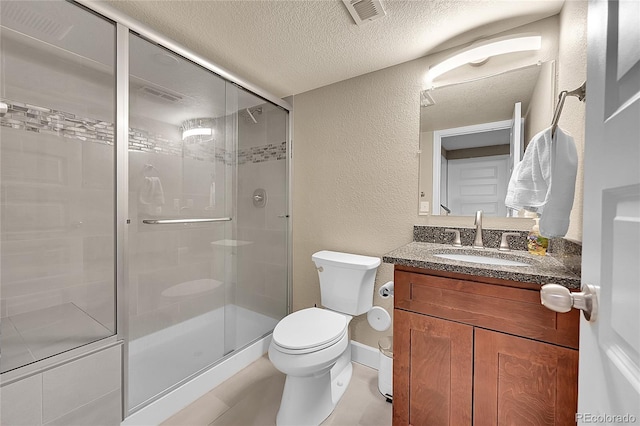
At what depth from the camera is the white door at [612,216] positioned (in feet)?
1.14

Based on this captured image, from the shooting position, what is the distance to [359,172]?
2002mm

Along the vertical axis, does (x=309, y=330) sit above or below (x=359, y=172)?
below

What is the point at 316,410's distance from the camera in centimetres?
142

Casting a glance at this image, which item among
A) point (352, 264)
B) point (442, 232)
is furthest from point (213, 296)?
point (442, 232)

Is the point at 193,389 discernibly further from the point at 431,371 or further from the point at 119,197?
the point at 431,371

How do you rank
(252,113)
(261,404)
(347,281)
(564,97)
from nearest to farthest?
1. (564,97)
2. (261,404)
3. (347,281)
4. (252,113)

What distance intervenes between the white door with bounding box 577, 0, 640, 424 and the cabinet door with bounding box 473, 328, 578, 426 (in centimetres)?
48

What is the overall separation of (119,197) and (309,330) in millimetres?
1227

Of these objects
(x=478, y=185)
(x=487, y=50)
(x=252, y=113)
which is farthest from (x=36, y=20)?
(x=478, y=185)

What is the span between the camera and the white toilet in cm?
132

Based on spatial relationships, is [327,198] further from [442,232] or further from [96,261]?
[96,261]

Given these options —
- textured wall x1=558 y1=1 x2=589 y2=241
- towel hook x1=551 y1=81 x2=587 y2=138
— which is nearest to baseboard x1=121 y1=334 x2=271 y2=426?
textured wall x1=558 y1=1 x2=589 y2=241

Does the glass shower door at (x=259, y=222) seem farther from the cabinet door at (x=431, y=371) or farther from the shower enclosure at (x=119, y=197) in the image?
the cabinet door at (x=431, y=371)

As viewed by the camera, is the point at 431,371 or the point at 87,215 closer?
the point at 431,371
